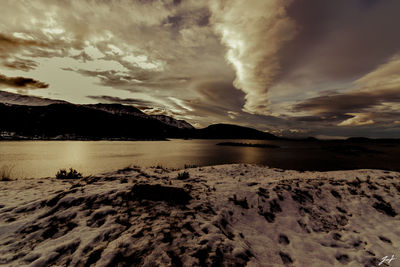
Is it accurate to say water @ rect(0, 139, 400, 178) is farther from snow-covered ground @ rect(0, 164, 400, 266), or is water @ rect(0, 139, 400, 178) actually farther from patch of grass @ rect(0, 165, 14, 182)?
snow-covered ground @ rect(0, 164, 400, 266)

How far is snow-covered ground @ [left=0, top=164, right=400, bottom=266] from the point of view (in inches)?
152

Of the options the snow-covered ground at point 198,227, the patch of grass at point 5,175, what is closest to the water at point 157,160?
the patch of grass at point 5,175

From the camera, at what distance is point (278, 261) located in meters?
4.25

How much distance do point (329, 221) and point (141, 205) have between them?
7.32m

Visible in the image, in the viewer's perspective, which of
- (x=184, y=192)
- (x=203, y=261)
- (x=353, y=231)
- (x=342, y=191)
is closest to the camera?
(x=203, y=261)

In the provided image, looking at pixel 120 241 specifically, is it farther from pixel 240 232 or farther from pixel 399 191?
pixel 399 191

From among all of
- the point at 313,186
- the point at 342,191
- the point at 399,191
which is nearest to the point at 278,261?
the point at 313,186

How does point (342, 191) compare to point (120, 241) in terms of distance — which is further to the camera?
point (342, 191)

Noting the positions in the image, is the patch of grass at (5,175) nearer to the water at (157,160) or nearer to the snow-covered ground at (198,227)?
the water at (157,160)

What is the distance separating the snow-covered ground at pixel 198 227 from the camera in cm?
386

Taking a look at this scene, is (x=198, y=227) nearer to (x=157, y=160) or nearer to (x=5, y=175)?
(x=5, y=175)

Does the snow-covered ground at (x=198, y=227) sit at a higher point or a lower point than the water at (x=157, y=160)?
higher

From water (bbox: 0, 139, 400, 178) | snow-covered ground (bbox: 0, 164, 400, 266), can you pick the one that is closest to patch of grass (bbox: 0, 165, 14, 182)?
water (bbox: 0, 139, 400, 178)

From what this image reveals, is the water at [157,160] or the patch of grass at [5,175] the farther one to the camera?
the water at [157,160]
